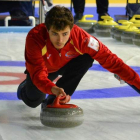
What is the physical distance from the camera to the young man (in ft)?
5.95

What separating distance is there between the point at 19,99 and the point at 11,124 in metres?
0.44

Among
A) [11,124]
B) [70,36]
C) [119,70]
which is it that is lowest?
[11,124]

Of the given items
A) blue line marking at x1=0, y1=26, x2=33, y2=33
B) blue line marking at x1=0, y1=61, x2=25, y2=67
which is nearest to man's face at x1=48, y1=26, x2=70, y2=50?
blue line marking at x1=0, y1=61, x2=25, y2=67

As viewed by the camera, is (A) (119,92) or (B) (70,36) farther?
(A) (119,92)

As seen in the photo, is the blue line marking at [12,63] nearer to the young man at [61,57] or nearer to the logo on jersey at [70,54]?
the young man at [61,57]

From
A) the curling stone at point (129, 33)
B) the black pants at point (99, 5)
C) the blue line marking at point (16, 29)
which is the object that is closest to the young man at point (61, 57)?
the curling stone at point (129, 33)

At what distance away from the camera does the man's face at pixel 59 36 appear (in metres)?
1.81

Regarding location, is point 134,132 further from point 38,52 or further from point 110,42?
point 110,42

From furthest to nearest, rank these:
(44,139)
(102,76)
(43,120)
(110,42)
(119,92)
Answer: (110,42), (102,76), (119,92), (43,120), (44,139)

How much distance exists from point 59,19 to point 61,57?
26 cm

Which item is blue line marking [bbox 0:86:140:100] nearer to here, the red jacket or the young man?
the young man

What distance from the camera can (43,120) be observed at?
6.04 ft

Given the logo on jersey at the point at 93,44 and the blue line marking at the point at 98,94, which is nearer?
the logo on jersey at the point at 93,44

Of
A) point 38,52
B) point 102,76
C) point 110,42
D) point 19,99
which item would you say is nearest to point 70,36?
point 38,52
